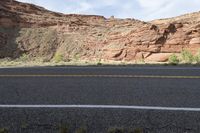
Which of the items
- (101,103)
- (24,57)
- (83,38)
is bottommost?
(24,57)

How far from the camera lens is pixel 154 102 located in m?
6.72

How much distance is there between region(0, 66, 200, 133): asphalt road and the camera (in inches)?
210

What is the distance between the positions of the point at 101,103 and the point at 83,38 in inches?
1537

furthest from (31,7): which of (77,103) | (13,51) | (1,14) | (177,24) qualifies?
(77,103)

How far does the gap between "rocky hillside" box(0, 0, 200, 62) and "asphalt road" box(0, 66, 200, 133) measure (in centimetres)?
3368

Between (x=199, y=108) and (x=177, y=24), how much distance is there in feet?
137

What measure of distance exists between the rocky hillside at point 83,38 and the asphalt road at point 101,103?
33.7 meters

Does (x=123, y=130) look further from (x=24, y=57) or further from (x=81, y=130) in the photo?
(x=24, y=57)

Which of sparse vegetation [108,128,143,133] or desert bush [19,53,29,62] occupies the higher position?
sparse vegetation [108,128,143,133]

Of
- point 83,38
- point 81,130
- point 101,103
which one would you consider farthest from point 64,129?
point 83,38

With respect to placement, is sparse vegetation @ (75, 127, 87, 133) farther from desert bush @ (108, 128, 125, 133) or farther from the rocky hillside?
the rocky hillside

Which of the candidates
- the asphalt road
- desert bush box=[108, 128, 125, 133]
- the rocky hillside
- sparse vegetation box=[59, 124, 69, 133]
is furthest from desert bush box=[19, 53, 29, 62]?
desert bush box=[108, 128, 125, 133]

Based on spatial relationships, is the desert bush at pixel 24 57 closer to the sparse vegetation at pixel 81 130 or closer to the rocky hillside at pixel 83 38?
the rocky hillside at pixel 83 38

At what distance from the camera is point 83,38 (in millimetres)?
45531
